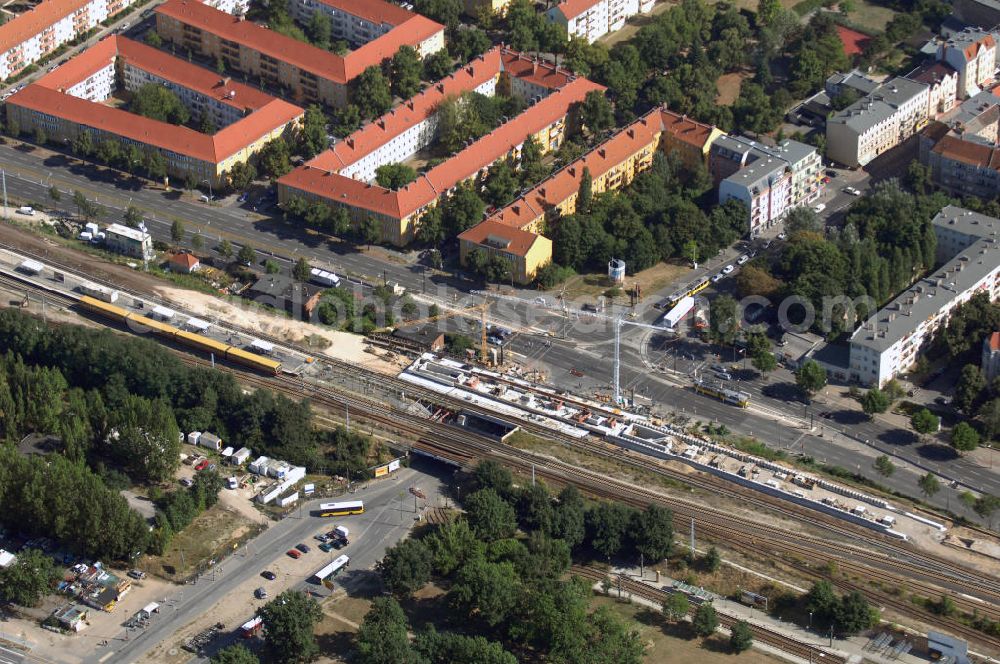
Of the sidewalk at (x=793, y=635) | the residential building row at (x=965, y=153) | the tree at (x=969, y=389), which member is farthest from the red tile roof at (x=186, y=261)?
the residential building row at (x=965, y=153)

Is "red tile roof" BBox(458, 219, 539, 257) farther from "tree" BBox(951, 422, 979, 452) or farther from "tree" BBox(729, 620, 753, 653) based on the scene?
"tree" BBox(729, 620, 753, 653)

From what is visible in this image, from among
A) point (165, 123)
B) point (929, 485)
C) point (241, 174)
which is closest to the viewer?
point (929, 485)

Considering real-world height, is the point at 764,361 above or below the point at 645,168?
below

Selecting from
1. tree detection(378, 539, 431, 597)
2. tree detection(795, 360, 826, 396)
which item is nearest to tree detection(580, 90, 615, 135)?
tree detection(795, 360, 826, 396)

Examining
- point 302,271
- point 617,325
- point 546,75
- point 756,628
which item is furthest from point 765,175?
point 756,628

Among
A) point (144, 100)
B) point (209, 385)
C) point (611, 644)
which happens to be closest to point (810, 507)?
point (611, 644)

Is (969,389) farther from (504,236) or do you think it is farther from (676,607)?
(504,236)

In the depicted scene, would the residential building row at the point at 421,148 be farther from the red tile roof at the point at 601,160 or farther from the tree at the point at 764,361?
the tree at the point at 764,361
